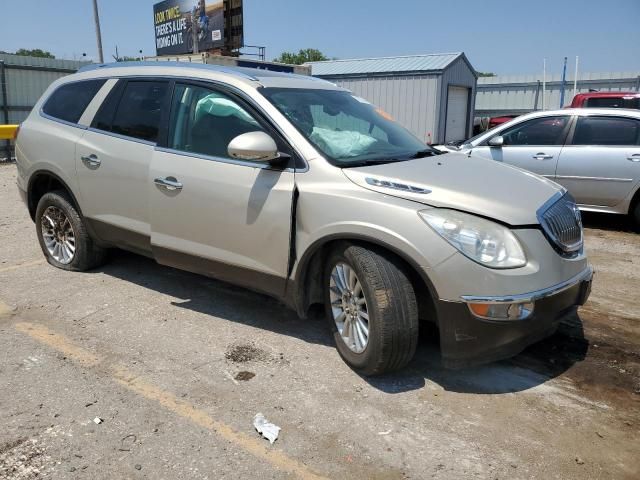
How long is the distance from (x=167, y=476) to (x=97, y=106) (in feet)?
11.0

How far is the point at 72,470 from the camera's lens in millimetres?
2627

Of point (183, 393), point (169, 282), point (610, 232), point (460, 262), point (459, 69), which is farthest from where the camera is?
point (459, 69)

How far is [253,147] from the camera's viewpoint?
3.48m

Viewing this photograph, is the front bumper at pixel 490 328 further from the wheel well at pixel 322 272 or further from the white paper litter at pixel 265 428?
the white paper litter at pixel 265 428

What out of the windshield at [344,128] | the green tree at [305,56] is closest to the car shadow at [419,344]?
the windshield at [344,128]

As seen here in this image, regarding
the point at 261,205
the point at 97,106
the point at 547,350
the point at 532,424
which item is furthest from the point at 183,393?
the point at 97,106

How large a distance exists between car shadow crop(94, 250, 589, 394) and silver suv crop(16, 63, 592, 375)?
333 millimetres

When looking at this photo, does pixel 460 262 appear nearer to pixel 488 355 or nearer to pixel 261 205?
pixel 488 355

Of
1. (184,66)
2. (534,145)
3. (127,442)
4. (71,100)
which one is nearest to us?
(127,442)

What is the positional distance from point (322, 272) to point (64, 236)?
9.60 feet

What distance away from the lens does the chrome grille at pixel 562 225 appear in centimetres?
322

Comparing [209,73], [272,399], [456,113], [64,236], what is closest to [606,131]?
[209,73]

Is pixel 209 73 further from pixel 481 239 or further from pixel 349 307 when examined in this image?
pixel 481 239

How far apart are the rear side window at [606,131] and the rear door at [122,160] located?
5693 mm
